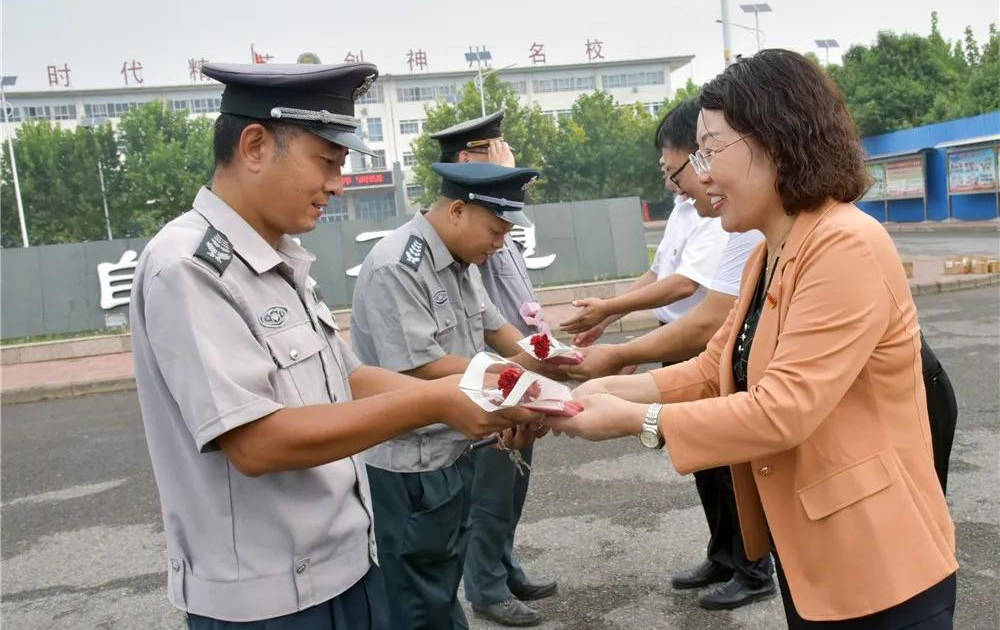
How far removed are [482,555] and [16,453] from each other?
5262 mm

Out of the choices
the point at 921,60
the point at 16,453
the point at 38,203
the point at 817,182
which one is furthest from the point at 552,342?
the point at 38,203

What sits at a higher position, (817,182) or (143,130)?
(143,130)

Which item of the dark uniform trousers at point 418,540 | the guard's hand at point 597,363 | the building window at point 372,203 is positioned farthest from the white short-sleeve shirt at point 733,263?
the building window at point 372,203

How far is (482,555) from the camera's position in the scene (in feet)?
12.3

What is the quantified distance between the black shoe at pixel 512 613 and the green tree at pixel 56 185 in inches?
1687

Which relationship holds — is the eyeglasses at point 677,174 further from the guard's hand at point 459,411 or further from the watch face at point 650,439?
the guard's hand at point 459,411

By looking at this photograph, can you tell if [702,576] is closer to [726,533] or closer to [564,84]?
[726,533]

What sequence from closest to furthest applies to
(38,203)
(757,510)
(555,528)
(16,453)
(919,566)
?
1. (919,566)
2. (757,510)
3. (555,528)
4. (16,453)
5. (38,203)

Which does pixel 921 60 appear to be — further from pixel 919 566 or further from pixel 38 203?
pixel 38 203

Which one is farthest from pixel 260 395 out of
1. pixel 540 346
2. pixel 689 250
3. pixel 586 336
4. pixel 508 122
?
pixel 508 122

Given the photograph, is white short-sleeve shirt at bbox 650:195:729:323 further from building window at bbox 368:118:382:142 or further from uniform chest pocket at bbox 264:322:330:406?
building window at bbox 368:118:382:142

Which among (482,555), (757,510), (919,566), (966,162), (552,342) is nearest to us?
(919,566)

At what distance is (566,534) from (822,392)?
294 centimetres

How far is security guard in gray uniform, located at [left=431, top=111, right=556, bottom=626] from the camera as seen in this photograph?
372 cm
